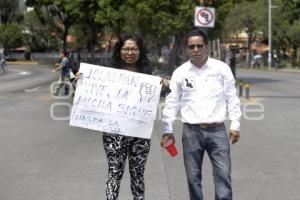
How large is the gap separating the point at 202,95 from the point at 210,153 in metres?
0.51

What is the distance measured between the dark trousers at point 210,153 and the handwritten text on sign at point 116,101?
369mm

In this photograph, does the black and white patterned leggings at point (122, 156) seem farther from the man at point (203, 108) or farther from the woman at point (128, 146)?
the man at point (203, 108)

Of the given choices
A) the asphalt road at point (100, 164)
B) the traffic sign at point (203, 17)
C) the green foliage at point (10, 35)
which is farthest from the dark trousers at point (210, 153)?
the green foliage at point (10, 35)

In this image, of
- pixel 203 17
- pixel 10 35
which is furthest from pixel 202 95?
pixel 10 35

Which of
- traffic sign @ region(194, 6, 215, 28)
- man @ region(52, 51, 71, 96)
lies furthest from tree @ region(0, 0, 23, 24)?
traffic sign @ region(194, 6, 215, 28)

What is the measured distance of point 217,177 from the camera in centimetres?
571

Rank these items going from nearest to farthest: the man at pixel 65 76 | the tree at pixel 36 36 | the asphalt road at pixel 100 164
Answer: the asphalt road at pixel 100 164
the man at pixel 65 76
the tree at pixel 36 36

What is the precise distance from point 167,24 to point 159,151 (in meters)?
21.4

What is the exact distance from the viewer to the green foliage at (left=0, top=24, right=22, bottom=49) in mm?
93750

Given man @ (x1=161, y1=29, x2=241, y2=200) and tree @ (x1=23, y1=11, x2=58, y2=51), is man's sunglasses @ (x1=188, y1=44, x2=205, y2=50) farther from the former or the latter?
tree @ (x1=23, y1=11, x2=58, y2=51)

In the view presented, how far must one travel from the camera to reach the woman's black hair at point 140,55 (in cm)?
560

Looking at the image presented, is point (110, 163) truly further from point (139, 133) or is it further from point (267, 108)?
point (267, 108)

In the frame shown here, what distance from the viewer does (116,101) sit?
5789 millimetres

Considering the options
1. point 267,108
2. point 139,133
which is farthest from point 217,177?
point 267,108
